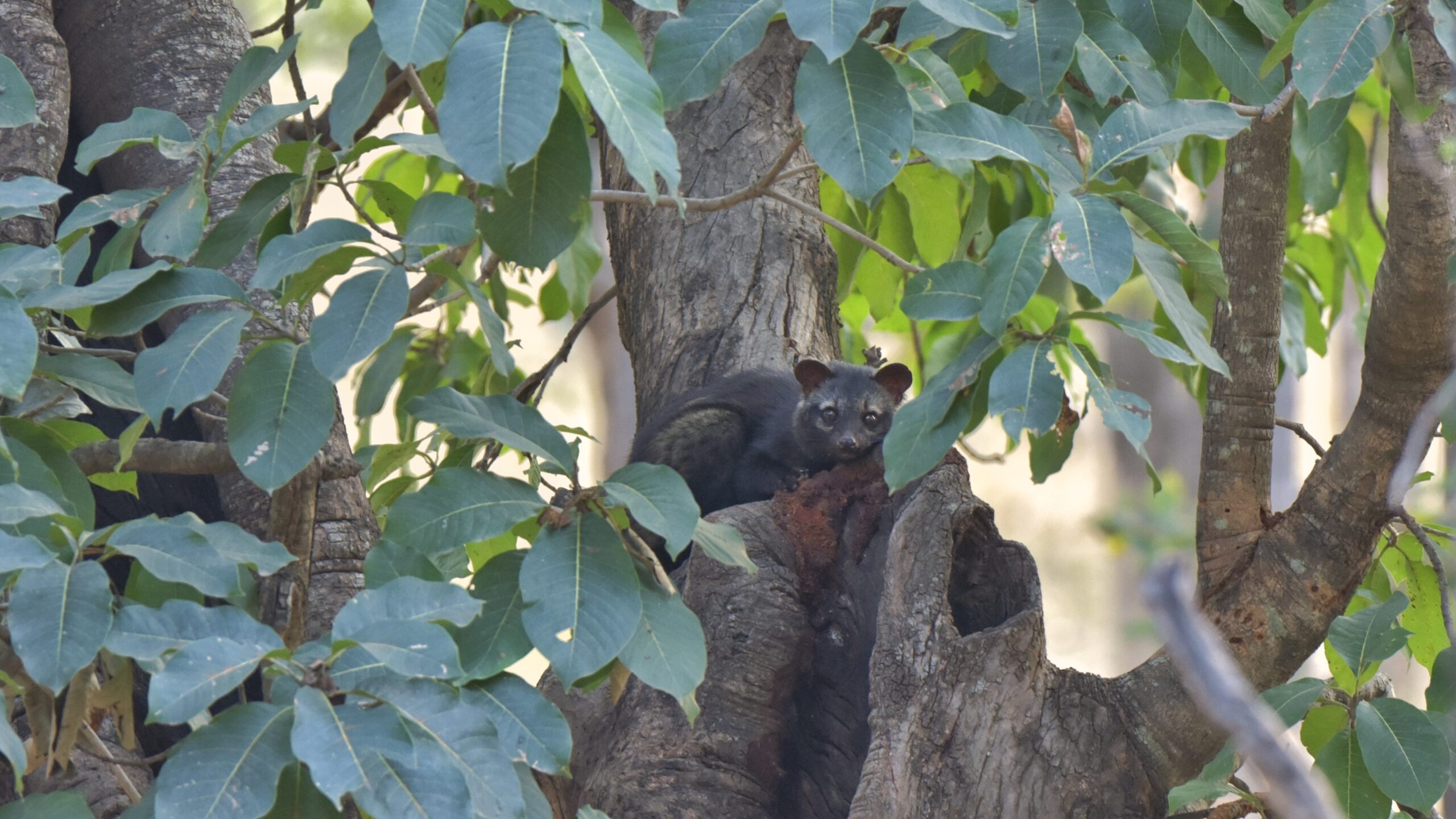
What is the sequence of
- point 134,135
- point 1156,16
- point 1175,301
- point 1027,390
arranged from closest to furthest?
point 1027,390
point 1175,301
point 134,135
point 1156,16

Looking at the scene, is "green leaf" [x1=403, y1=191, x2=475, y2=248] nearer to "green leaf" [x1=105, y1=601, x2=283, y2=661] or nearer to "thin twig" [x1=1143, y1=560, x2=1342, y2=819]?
"green leaf" [x1=105, y1=601, x2=283, y2=661]

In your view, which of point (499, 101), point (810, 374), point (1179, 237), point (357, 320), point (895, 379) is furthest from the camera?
point (895, 379)

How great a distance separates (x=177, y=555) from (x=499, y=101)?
70 centimetres

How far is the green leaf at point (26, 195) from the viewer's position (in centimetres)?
185

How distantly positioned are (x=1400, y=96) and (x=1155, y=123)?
2.02ft

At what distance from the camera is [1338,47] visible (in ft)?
6.30

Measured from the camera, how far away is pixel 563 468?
1.92 m

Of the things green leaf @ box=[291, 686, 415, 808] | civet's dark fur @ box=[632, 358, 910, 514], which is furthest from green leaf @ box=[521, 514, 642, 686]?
civet's dark fur @ box=[632, 358, 910, 514]

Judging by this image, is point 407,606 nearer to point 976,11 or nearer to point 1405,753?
point 976,11

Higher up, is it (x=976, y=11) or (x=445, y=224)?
(x=976, y=11)

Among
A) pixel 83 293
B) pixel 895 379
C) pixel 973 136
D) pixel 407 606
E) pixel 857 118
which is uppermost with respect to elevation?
pixel 895 379

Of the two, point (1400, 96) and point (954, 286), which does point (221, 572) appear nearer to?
point (954, 286)

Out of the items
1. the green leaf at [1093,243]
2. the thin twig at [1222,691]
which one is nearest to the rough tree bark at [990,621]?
the green leaf at [1093,243]

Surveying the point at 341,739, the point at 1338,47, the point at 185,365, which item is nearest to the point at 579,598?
the point at 341,739
